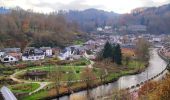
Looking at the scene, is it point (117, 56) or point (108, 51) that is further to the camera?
point (108, 51)

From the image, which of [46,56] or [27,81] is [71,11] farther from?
[27,81]

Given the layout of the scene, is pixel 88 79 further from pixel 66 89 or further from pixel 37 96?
pixel 37 96

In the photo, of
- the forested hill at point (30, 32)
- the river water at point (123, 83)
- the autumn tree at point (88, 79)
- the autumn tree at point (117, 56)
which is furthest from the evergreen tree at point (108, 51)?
the forested hill at point (30, 32)

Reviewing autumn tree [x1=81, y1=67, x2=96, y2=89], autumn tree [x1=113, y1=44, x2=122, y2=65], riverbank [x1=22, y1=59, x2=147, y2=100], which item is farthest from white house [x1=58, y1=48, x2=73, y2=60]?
autumn tree [x1=81, y1=67, x2=96, y2=89]

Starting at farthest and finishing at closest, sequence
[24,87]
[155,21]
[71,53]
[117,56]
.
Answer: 1. [155,21]
2. [71,53]
3. [117,56]
4. [24,87]

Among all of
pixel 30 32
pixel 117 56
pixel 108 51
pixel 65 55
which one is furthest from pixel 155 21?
pixel 117 56

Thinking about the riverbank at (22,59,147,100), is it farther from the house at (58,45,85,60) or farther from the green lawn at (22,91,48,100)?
the house at (58,45,85,60)

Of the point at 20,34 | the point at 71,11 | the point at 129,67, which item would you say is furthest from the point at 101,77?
the point at 71,11

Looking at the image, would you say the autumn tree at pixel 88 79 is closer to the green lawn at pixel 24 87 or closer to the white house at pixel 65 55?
the green lawn at pixel 24 87
